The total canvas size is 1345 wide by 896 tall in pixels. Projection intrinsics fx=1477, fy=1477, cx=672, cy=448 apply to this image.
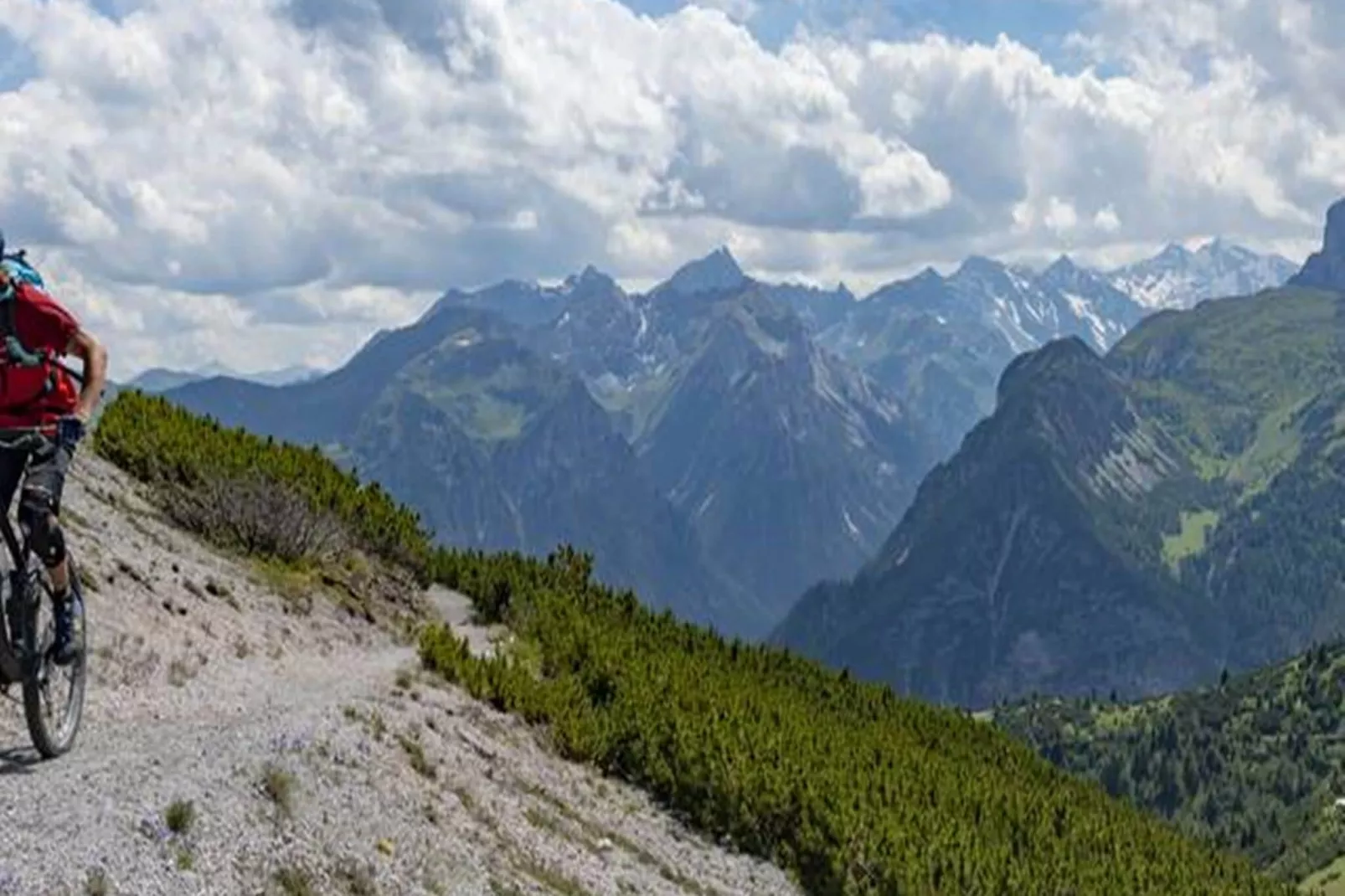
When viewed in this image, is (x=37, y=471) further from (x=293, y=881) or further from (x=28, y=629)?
(x=293, y=881)

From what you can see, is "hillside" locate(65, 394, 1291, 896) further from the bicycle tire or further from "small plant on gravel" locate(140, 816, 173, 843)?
the bicycle tire

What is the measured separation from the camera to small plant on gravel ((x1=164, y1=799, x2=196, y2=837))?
11.6 m

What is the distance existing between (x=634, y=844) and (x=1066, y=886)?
26.4 feet

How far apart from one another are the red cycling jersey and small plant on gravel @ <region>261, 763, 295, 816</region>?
369 centimetres

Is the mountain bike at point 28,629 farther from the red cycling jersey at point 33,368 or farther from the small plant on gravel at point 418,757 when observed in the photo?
the small plant on gravel at point 418,757

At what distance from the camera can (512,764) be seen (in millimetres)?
18750

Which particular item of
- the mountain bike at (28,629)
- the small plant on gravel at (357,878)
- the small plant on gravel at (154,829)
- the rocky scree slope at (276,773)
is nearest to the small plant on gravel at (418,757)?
the rocky scree slope at (276,773)

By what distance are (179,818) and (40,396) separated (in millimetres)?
3695

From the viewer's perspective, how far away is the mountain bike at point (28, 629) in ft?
40.1

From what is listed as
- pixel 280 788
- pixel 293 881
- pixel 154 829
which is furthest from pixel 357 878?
pixel 154 829

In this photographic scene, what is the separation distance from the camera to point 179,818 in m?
11.6

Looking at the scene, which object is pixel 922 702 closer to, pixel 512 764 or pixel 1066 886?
pixel 1066 886

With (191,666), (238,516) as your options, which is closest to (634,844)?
(191,666)

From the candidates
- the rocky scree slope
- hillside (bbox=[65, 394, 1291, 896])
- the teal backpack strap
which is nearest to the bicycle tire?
the rocky scree slope
